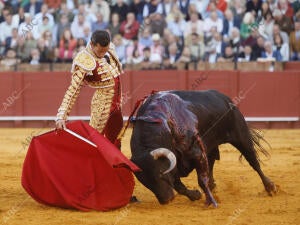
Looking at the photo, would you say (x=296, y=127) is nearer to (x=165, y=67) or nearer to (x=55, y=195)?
(x=165, y=67)

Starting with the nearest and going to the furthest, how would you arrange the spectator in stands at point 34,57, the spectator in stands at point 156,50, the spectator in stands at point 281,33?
the spectator in stands at point 281,33, the spectator in stands at point 156,50, the spectator in stands at point 34,57

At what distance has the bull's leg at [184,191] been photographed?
216 inches

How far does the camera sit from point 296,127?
12070mm

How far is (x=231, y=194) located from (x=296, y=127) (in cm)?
623

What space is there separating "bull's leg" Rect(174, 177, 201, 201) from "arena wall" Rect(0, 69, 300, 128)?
6404mm

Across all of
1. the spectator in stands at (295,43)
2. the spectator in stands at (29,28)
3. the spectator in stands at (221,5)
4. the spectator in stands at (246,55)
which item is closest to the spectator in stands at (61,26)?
the spectator in stands at (29,28)

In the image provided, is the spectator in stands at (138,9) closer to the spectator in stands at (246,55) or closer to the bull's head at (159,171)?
the spectator in stands at (246,55)

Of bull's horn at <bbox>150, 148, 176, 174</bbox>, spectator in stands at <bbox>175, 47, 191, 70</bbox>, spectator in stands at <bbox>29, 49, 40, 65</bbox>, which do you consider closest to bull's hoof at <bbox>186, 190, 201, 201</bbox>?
bull's horn at <bbox>150, 148, 176, 174</bbox>

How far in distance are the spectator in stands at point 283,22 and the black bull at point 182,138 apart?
5.46m

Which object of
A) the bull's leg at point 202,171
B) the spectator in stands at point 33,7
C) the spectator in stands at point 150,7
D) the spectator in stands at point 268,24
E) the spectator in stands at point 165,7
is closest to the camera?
the bull's leg at point 202,171

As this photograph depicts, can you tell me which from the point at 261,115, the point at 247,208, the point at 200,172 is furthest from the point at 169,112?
the point at 261,115

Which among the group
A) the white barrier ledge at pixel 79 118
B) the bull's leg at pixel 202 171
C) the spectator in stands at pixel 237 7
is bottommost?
the white barrier ledge at pixel 79 118

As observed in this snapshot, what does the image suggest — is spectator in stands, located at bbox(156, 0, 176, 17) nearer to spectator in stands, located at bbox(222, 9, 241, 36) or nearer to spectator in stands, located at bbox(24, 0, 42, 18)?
spectator in stands, located at bbox(222, 9, 241, 36)

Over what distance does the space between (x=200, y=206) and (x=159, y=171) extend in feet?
1.74
